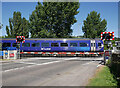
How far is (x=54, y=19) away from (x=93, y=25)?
24.2 meters

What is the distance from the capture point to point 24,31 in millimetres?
62906

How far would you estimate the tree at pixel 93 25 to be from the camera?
6838 cm

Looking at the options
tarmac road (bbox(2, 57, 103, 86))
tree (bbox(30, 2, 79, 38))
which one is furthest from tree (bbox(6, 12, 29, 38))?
tarmac road (bbox(2, 57, 103, 86))

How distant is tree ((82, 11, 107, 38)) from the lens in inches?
2692

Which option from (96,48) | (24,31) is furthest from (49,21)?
(96,48)

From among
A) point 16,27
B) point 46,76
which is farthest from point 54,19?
point 46,76

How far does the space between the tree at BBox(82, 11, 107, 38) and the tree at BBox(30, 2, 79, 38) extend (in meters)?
16.2

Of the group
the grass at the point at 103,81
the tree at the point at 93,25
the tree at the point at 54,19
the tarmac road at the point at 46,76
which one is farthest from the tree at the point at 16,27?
the grass at the point at 103,81

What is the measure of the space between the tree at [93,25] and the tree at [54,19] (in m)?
16.2

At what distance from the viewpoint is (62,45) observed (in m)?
33.3

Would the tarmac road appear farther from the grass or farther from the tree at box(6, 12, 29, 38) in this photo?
the tree at box(6, 12, 29, 38)

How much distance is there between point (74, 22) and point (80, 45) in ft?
74.8

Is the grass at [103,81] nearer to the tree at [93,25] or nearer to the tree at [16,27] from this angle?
the tree at [16,27]

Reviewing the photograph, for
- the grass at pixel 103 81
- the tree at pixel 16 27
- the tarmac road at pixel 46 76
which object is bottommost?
the tarmac road at pixel 46 76
